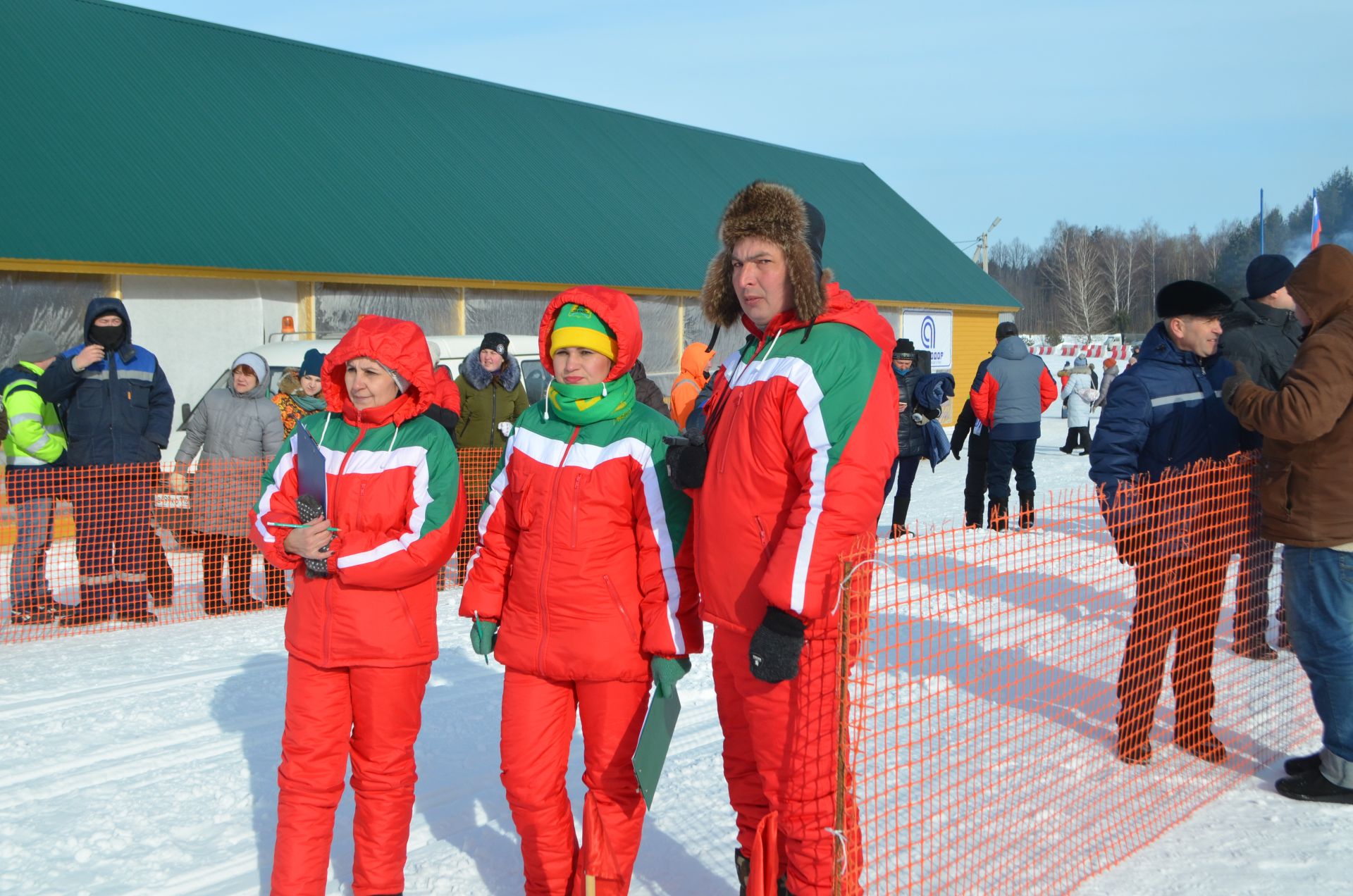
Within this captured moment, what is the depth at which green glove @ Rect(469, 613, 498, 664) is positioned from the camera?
3.33m

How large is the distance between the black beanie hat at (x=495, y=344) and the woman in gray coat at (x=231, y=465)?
5.13 ft

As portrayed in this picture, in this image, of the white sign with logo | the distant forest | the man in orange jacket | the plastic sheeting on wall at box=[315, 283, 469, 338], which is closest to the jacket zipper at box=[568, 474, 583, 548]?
the man in orange jacket

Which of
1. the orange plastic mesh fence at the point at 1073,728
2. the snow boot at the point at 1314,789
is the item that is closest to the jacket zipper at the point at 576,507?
the orange plastic mesh fence at the point at 1073,728

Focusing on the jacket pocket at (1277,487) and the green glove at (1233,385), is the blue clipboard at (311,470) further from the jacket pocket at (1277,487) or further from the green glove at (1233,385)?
the jacket pocket at (1277,487)

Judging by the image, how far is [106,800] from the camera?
4.28 metres

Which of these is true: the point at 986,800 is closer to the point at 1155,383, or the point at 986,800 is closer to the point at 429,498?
the point at 1155,383

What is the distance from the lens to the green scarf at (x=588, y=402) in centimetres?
325

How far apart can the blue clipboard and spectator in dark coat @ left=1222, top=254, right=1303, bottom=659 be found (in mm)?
3504

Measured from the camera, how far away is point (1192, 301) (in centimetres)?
453

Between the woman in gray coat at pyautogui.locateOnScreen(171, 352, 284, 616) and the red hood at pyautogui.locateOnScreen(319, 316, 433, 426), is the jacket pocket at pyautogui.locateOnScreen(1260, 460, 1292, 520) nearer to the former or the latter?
the red hood at pyautogui.locateOnScreen(319, 316, 433, 426)

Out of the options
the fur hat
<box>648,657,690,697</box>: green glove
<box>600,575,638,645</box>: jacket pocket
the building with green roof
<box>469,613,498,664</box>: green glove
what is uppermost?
the building with green roof

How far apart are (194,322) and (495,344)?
17.4ft

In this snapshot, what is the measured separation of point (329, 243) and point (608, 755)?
11.4 m

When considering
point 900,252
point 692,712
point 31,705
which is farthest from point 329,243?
point 900,252
